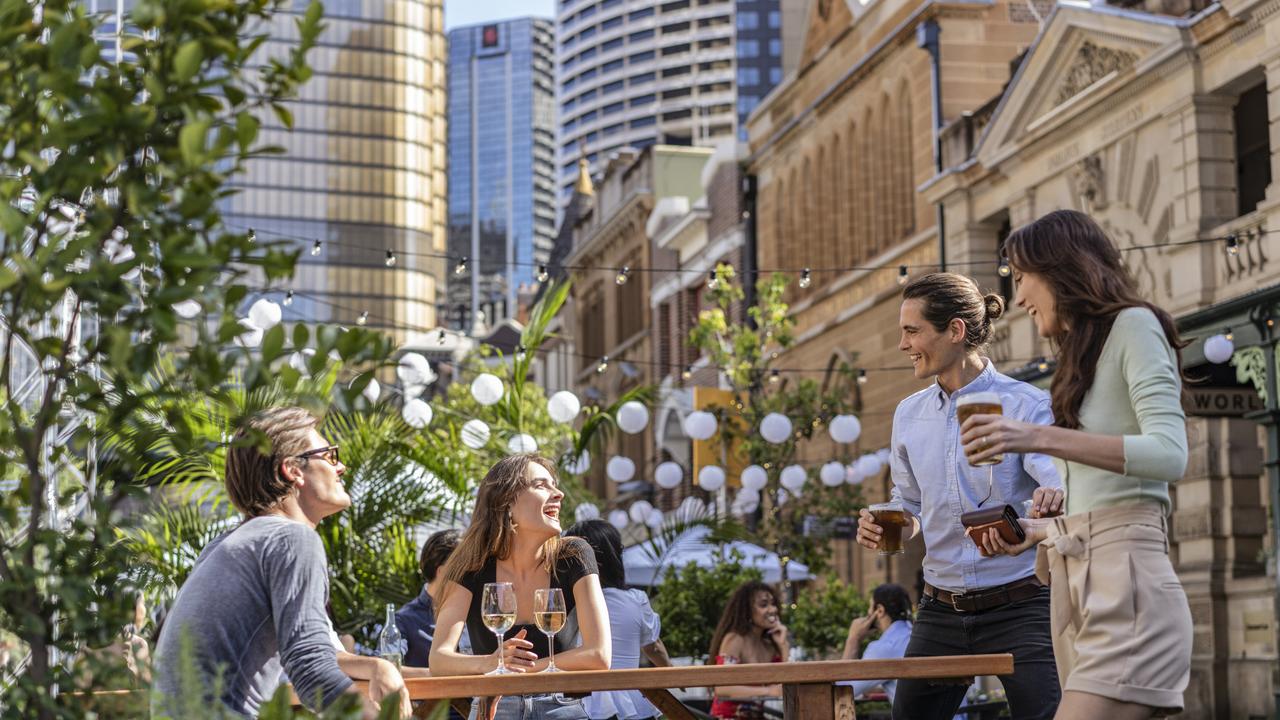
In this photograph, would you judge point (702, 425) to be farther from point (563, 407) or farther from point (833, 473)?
point (563, 407)

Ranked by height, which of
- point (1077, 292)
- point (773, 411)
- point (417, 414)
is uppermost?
point (773, 411)

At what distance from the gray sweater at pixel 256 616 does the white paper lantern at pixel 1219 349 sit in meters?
12.7

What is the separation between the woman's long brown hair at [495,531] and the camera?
605 cm

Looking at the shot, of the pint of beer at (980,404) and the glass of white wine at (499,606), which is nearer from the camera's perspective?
the pint of beer at (980,404)

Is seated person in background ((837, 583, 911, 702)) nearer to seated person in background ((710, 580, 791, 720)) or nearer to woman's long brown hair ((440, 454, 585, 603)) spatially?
seated person in background ((710, 580, 791, 720))

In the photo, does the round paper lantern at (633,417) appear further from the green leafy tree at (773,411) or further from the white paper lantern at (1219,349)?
the white paper lantern at (1219,349)

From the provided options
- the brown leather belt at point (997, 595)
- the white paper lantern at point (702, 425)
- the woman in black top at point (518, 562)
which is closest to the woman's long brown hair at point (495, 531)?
the woman in black top at point (518, 562)

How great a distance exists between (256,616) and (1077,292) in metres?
2.07

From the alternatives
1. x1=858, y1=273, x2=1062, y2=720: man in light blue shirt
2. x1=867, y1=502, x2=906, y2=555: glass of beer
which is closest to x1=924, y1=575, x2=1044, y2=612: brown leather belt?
x1=858, y1=273, x2=1062, y2=720: man in light blue shirt

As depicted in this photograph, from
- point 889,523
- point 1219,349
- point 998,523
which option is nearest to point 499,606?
point 889,523

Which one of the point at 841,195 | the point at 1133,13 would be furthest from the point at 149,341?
the point at 841,195

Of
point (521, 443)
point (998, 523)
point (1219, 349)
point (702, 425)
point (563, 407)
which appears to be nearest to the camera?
point (998, 523)

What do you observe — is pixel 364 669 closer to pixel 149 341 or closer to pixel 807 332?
pixel 149 341

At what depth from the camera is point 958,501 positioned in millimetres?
5324
